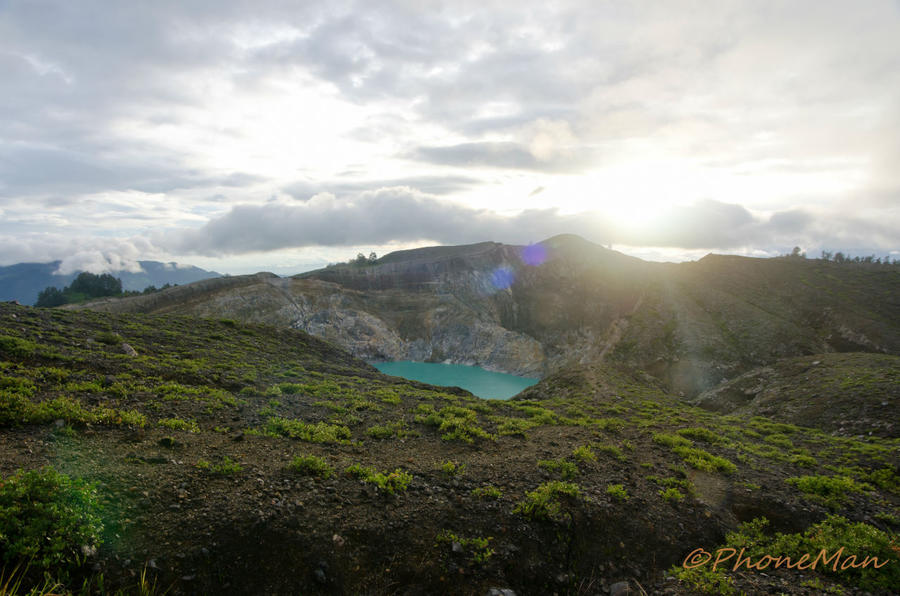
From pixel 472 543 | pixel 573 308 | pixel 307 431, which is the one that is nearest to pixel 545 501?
pixel 472 543

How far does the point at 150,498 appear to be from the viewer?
294 inches

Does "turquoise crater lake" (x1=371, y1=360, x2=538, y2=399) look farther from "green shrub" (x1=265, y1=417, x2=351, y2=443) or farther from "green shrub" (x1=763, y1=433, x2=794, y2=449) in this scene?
"green shrub" (x1=265, y1=417, x2=351, y2=443)

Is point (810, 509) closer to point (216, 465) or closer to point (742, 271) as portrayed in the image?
point (216, 465)

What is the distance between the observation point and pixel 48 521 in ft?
19.1

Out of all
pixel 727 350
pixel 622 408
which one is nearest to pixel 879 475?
pixel 622 408

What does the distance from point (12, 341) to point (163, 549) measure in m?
14.9

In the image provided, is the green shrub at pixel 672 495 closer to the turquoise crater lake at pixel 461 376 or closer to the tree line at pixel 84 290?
the turquoise crater lake at pixel 461 376

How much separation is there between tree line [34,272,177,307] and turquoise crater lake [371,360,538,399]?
200ft

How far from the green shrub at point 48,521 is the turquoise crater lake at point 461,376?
69.4 m

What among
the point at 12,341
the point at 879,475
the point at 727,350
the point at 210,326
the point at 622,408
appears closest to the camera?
the point at 879,475

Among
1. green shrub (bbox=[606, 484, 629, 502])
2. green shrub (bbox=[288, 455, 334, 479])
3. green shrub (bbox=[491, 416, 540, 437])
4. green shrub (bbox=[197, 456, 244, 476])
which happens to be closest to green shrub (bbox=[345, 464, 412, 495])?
green shrub (bbox=[288, 455, 334, 479])

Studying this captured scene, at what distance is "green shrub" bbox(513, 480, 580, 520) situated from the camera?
8930 millimetres

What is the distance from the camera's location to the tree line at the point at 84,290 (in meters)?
91.9

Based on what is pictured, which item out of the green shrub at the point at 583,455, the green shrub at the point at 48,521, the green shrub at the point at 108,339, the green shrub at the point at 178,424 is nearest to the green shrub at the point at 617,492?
the green shrub at the point at 583,455
